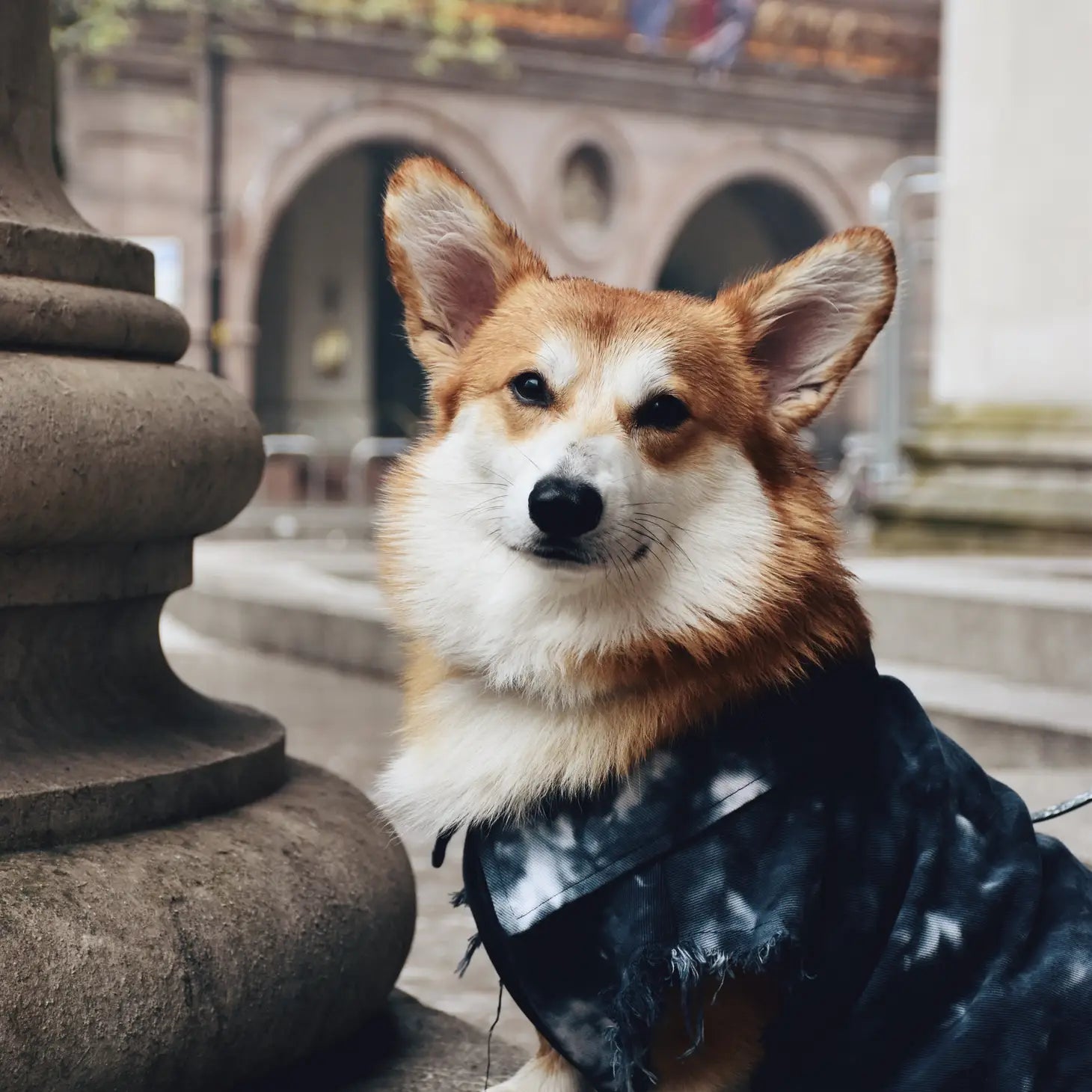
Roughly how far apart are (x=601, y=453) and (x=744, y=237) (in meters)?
24.0

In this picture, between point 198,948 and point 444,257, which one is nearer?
point 198,948

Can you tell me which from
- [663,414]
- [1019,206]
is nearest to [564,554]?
[663,414]

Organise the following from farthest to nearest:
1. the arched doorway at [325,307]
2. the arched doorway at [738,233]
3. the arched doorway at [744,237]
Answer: the arched doorway at [738,233] → the arched doorway at [744,237] → the arched doorway at [325,307]

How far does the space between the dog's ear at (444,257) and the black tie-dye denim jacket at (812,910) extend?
0.74m

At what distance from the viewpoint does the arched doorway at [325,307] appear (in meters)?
21.8

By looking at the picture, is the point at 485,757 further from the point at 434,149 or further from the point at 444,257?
the point at 434,149

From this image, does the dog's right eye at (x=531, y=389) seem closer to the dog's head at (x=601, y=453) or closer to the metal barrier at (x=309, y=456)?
the dog's head at (x=601, y=453)

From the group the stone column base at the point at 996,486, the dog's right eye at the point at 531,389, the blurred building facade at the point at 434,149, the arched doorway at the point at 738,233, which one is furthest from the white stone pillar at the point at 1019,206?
the arched doorway at the point at 738,233

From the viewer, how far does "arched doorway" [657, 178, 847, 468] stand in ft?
76.5

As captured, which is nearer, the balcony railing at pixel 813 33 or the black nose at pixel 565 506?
the black nose at pixel 565 506

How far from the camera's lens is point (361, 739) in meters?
5.65

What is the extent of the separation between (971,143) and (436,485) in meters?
6.29

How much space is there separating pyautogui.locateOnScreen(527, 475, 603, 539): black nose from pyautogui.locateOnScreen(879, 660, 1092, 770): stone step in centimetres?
235

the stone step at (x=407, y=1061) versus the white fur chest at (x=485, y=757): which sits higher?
the white fur chest at (x=485, y=757)
